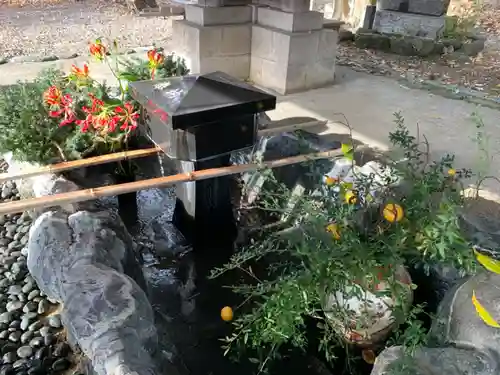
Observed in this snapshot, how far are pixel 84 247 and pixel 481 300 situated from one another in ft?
4.67

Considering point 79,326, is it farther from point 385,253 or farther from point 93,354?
point 385,253

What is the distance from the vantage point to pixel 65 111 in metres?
2.59

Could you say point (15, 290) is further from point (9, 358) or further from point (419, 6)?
point (419, 6)

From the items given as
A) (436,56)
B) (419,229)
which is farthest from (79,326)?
(436,56)

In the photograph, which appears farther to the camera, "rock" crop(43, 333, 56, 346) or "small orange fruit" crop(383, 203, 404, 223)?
"rock" crop(43, 333, 56, 346)

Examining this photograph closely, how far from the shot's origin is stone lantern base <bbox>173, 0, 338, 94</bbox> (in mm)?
4641

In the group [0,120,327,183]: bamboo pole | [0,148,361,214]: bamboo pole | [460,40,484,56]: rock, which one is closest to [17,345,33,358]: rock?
[0,148,361,214]: bamboo pole

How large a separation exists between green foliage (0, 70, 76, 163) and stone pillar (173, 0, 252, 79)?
94.1 inches

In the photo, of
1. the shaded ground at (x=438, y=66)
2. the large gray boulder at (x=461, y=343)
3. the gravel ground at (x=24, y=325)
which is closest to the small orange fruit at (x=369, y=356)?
the large gray boulder at (x=461, y=343)

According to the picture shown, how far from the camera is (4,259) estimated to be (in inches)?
101

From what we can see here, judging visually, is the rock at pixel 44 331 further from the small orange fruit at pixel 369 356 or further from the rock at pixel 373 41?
the rock at pixel 373 41

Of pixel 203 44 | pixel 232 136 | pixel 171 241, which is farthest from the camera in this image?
pixel 203 44

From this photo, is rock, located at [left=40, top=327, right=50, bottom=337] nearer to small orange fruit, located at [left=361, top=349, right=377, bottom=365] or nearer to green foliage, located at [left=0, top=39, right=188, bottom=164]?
green foliage, located at [left=0, top=39, right=188, bottom=164]

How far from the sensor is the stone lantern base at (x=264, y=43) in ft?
15.2
